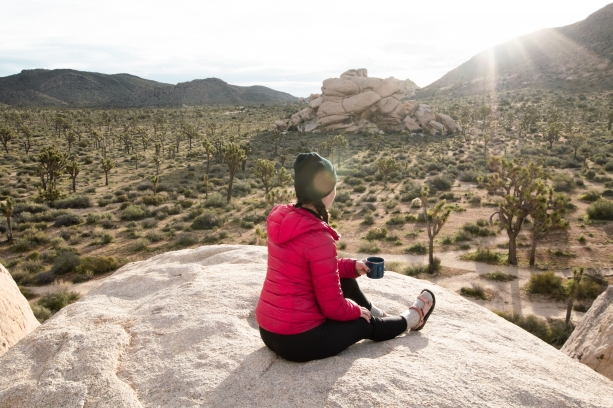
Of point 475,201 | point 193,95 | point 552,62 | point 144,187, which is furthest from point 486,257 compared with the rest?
point 193,95

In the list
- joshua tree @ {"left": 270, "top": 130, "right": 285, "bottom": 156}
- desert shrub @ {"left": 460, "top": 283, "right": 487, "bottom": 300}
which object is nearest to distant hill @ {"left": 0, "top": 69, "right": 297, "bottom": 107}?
joshua tree @ {"left": 270, "top": 130, "right": 285, "bottom": 156}

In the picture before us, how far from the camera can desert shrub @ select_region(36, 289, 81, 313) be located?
1138cm

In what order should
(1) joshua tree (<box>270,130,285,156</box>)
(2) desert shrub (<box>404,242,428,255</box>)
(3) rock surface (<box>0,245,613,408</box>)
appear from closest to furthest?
(3) rock surface (<box>0,245,613,408</box>) → (2) desert shrub (<box>404,242,428,255</box>) → (1) joshua tree (<box>270,130,285,156</box>)

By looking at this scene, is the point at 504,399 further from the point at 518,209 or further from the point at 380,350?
the point at 518,209

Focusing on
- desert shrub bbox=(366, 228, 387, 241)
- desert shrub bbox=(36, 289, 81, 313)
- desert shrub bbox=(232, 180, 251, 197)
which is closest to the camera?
desert shrub bbox=(36, 289, 81, 313)

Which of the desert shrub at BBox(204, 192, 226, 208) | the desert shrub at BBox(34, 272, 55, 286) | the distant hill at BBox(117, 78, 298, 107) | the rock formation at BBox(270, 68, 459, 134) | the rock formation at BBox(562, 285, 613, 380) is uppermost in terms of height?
the distant hill at BBox(117, 78, 298, 107)

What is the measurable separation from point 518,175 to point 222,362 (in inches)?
791

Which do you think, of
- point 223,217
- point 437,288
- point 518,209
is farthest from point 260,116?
point 437,288

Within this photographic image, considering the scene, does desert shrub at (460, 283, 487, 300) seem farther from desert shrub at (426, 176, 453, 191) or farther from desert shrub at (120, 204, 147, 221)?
desert shrub at (120, 204, 147, 221)

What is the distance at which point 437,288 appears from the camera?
20.4 ft

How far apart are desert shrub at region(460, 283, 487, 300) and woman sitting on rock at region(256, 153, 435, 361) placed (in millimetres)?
9695

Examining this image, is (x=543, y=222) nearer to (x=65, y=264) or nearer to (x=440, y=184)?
(x=440, y=184)

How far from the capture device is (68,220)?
68.2 ft

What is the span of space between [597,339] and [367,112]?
5830cm
